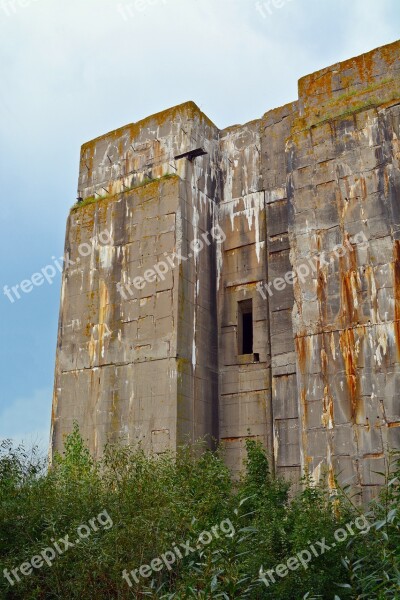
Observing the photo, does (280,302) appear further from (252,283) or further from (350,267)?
(350,267)

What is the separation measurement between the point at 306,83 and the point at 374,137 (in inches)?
99.0

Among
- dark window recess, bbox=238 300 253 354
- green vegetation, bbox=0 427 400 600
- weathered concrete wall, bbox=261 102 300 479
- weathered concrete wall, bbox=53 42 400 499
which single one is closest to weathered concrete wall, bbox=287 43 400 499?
weathered concrete wall, bbox=53 42 400 499

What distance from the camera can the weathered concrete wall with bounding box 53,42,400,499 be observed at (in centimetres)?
1149

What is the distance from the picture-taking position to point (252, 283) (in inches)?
587

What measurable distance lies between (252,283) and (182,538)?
823 centimetres

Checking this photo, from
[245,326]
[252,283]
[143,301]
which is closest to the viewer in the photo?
[143,301]

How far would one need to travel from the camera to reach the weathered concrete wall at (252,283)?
37.7ft

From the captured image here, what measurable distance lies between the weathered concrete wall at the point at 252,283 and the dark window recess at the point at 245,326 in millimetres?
132

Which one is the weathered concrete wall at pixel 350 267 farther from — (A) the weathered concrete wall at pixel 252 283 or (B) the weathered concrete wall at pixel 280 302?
(B) the weathered concrete wall at pixel 280 302

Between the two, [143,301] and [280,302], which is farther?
[143,301]

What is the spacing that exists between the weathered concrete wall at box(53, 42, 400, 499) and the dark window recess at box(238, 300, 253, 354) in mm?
132

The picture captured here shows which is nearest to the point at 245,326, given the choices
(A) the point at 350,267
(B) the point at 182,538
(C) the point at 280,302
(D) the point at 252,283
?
(D) the point at 252,283

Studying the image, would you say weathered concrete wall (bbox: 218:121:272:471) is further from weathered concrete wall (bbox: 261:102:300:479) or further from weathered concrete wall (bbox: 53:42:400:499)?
weathered concrete wall (bbox: 261:102:300:479)

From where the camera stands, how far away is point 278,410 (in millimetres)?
13234
